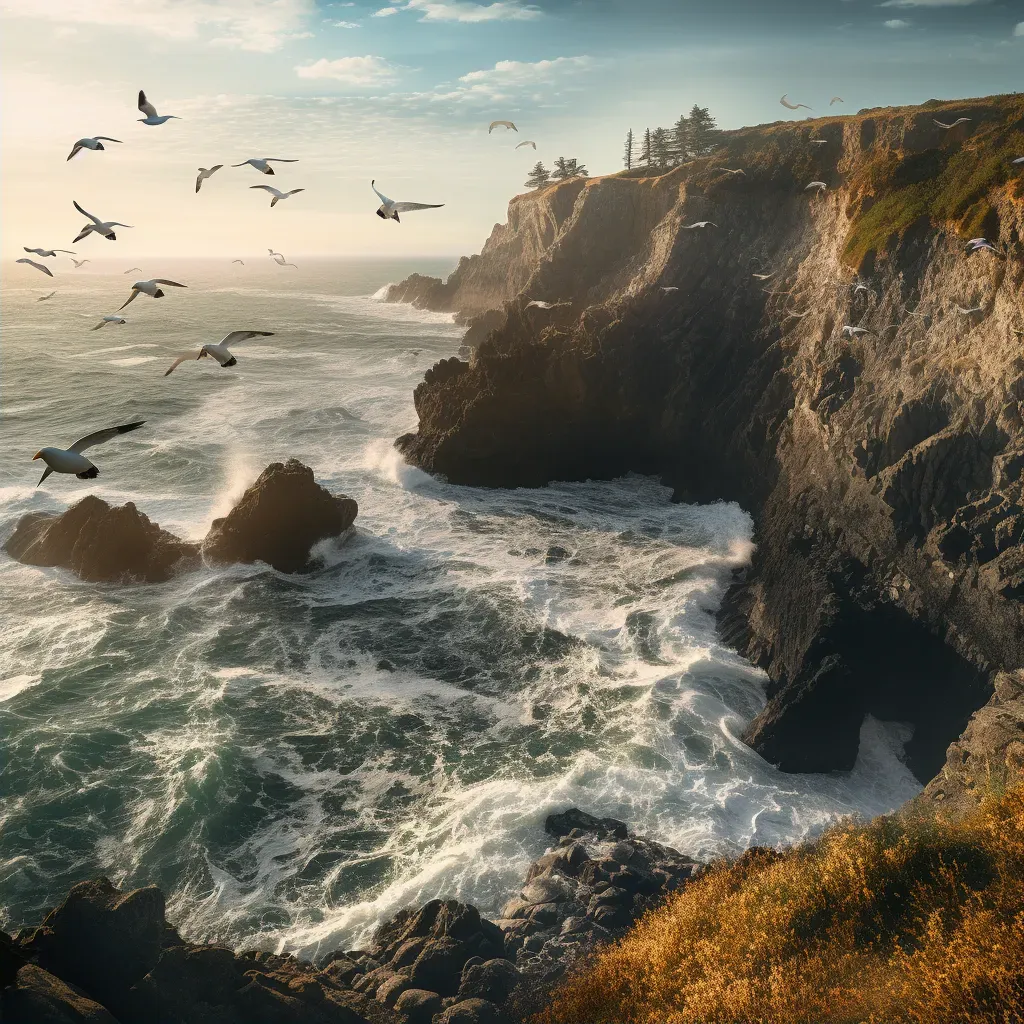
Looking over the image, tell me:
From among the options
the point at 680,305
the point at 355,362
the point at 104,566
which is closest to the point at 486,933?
the point at 104,566

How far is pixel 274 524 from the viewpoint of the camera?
3566 centimetres

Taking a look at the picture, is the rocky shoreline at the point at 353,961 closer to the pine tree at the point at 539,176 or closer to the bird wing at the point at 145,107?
the bird wing at the point at 145,107

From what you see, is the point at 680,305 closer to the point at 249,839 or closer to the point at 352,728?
the point at 352,728

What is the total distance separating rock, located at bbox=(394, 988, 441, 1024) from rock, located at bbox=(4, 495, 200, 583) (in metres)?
26.3

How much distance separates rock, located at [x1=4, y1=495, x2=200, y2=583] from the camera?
1362 inches

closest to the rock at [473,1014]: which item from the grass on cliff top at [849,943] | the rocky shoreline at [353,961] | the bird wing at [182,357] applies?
the rocky shoreline at [353,961]

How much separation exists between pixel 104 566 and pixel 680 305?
3812 centimetres

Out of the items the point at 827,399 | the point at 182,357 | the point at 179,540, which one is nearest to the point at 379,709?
the point at 179,540

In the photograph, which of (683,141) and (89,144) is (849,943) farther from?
(683,141)

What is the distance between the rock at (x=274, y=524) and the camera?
35.5m

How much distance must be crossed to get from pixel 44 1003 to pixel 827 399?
34.3m

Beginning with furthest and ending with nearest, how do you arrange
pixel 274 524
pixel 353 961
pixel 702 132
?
1. pixel 702 132
2. pixel 274 524
3. pixel 353 961

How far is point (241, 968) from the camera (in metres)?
13.5

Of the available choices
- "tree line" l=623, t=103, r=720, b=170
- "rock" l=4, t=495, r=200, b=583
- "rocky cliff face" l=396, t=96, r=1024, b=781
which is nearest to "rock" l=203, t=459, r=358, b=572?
"rock" l=4, t=495, r=200, b=583
